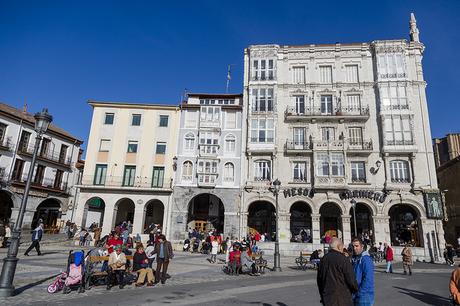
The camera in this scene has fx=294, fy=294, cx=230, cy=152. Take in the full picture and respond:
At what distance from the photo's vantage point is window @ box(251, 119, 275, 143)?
30078 mm

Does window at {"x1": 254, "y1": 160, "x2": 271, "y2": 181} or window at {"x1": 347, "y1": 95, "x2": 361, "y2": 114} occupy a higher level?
window at {"x1": 347, "y1": 95, "x2": 361, "y2": 114}

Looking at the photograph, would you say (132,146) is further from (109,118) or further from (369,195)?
(369,195)

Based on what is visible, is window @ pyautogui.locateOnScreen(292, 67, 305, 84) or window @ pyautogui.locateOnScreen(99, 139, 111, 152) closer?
window @ pyautogui.locateOnScreen(99, 139, 111, 152)

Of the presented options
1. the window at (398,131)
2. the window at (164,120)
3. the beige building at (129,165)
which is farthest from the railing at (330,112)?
the window at (164,120)

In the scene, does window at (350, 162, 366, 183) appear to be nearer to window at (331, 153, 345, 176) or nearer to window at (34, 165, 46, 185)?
window at (331, 153, 345, 176)

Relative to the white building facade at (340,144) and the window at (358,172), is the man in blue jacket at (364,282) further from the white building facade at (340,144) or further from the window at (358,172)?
the window at (358,172)

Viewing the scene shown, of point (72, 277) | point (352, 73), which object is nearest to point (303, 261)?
point (72, 277)

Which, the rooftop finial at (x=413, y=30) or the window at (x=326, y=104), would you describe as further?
the rooftop finial at (x=413, y=30)

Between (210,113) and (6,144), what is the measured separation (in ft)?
68.9

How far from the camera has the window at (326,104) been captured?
30.6 metres

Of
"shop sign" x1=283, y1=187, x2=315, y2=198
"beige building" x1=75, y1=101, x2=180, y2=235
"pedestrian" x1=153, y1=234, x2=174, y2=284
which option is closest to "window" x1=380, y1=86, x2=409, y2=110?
"shop sign" x1=283, y1=187, x2=315, y2=198

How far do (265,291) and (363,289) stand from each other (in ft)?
19.3

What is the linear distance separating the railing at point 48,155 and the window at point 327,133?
30559 millimetres

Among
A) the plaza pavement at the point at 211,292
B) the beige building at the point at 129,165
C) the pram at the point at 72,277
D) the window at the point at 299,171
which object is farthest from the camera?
the beige building at the point at 129,165
